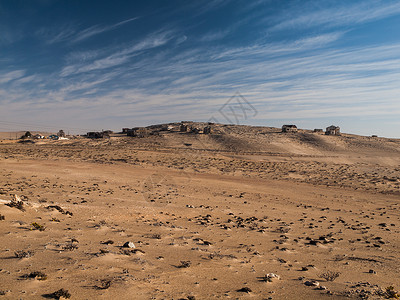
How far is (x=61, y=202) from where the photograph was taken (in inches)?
517

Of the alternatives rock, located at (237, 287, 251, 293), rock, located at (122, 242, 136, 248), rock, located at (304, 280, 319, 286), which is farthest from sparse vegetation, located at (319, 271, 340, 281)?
rock, located at (122, 242, 136, 248)

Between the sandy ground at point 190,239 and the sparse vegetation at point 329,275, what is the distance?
0.24 feet

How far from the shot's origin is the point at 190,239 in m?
9.50

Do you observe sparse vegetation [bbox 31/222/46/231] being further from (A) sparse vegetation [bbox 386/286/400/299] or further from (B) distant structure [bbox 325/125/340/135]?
(B) distant structure [bbox 325/125/340/135]

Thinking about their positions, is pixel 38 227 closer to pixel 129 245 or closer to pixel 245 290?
pixel 129 245

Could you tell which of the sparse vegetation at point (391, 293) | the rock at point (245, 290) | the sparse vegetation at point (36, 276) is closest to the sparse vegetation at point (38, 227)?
the sparse vegetation at point (36, 276)

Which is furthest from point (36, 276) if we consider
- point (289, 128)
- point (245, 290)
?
point (289, 128)

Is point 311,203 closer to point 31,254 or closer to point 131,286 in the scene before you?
point 131,286

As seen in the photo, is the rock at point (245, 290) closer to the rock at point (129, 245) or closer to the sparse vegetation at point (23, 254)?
the rock at point (129, 245)

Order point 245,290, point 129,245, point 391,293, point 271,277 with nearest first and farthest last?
point 245,290 → point 391,293 → point 271,277 → point 129,245

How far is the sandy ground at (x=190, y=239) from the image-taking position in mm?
5754

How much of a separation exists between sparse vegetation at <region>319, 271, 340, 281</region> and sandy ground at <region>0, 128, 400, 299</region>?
0.24ft

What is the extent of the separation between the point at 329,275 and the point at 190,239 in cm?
463

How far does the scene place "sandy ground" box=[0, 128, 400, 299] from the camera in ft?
18.9
